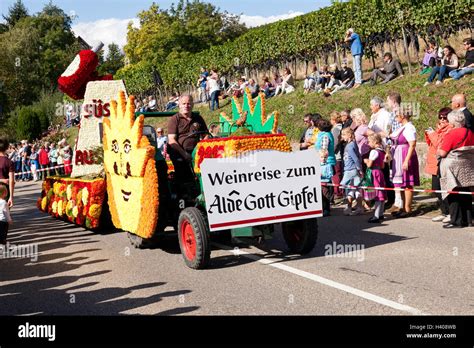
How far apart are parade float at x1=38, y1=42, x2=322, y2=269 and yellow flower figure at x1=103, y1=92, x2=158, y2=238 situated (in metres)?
0.01

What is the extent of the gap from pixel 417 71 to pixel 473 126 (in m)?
10.6

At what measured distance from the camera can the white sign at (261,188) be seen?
7633 millimetres

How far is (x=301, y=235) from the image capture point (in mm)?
8453

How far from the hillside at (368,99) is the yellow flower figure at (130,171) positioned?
982 cm

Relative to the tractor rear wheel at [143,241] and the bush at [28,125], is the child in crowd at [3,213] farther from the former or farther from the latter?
the bush at [28,125]

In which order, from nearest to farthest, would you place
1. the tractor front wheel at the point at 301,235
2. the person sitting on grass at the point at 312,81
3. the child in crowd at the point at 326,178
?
the tractor front wheel at the point at 301,235
the child in crowd at the point at 326,178
the person sitting on grass at the point at 312,81

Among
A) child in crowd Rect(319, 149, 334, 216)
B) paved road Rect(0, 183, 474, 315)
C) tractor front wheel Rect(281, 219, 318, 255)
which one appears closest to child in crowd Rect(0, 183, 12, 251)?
paved road Rect(0, 183, 474, 315)

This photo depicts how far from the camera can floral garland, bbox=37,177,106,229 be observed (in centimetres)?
1134

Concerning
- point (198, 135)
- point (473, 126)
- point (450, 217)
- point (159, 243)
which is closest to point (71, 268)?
point (159, 243)

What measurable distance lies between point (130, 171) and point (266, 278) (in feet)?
8.92

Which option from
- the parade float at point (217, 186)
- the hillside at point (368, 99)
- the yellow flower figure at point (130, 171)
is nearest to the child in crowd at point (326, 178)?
the parade float at point (217, 186)

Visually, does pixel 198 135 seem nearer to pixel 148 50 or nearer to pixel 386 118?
pixel 386 118

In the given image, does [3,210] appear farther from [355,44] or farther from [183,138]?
[355,44]

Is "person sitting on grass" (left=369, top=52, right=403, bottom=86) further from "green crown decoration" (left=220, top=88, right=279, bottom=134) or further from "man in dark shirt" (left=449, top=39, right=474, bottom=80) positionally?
Answer: "green crown decoration" (left=220, top=88, right=279, bottom=134)
